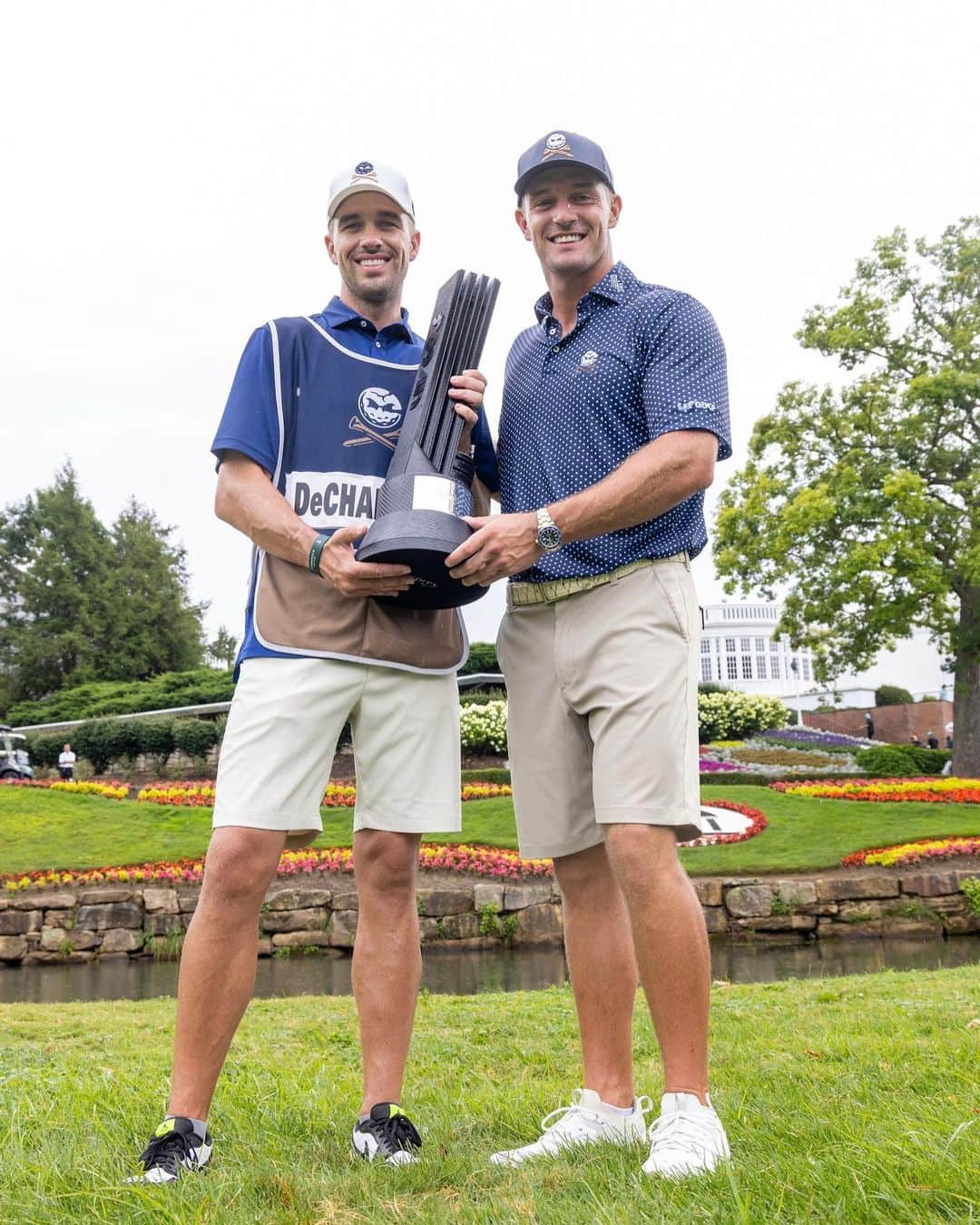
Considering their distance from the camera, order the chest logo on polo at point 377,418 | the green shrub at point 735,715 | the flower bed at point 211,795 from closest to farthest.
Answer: the chest logo on polo at point 377,418, the flower bed at point 211,795, the green shrub at point 735,715

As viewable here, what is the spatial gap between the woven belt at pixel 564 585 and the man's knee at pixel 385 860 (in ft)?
2.34

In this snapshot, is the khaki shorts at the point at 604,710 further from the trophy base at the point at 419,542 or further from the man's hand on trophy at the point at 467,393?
the man's hand on trophy at the point at 467,393

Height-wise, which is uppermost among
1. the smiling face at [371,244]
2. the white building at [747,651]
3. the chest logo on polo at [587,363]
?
the white building at [747,651]

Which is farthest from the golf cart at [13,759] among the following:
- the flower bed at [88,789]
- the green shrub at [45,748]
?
the flower bed at [88,789]

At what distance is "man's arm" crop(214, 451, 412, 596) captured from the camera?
8.64 feet

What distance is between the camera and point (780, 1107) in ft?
8.57

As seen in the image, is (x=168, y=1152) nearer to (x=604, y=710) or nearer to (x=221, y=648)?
(x=604, y=710)

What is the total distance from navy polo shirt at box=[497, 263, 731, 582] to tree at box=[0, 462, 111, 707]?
1705 inches

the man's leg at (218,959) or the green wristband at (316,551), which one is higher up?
the green wristband at (316,551)

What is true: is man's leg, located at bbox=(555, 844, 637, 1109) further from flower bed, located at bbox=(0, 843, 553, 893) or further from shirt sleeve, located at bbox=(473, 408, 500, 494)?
flower bed, located at bbox=(0, 843, 553, 893)

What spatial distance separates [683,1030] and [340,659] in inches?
48.6

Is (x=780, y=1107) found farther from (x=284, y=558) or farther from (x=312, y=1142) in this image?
(x=284, y=558)

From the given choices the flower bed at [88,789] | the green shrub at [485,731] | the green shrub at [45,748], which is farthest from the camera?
the green shrub at [45,748]

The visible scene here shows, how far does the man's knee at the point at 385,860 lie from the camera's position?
9.23 feet
